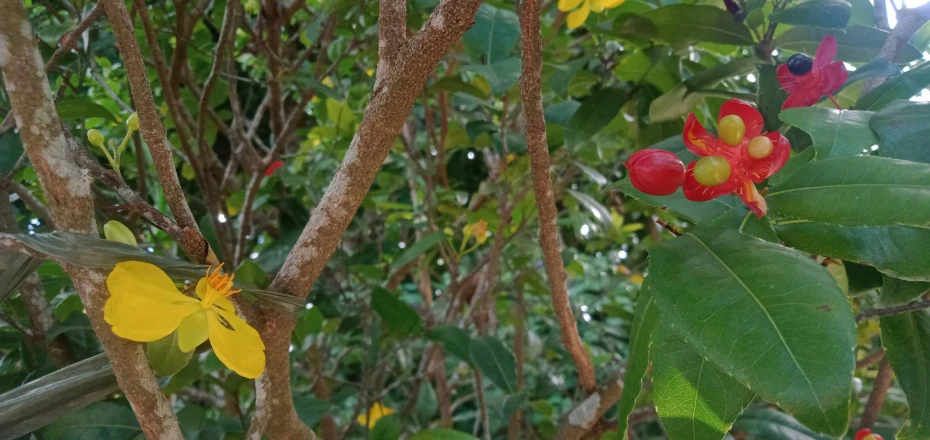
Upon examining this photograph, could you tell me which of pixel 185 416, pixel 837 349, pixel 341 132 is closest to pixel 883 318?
pixel 837 349

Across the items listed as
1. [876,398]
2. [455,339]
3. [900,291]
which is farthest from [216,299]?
[876,398]

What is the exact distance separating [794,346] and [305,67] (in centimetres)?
132

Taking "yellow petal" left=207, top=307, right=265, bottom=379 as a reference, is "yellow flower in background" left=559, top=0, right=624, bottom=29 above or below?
above

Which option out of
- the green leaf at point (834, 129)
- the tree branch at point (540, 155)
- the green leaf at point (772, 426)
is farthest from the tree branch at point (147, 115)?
the green leaf at point (772, 426)

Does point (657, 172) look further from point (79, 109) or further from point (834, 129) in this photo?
point (79, 109)

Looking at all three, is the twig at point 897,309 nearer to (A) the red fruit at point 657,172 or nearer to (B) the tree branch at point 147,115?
(A) the red fruit at point 657,172

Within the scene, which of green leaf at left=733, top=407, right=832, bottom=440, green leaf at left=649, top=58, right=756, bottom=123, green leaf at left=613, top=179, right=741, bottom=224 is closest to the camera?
green leaf at left=613, top=179, right=741, bottom=224

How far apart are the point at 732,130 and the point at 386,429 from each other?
2.12 feet

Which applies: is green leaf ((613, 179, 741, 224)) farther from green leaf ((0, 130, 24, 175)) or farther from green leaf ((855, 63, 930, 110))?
green leaf ((0, 130, 24, 175))

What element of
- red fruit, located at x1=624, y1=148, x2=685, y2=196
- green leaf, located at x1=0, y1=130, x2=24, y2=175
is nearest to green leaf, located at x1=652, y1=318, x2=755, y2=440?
red fruit, located at x1=624, y1=148, x2=685, y2=196

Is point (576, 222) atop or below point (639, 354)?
below

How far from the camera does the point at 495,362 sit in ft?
3.55

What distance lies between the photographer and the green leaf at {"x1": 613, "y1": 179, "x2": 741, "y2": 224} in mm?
597

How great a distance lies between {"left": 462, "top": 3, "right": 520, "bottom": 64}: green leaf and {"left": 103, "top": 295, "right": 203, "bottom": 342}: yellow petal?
0.66 meters
